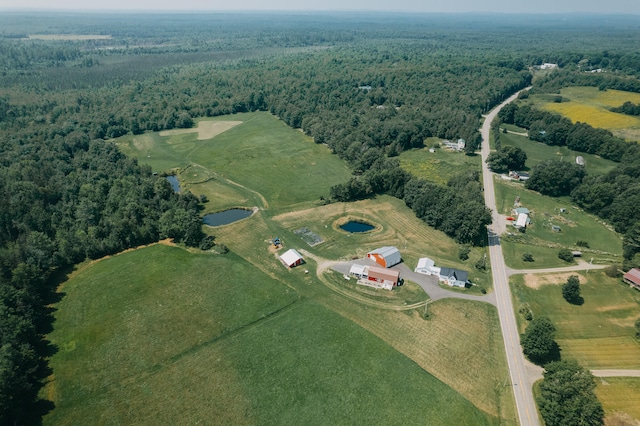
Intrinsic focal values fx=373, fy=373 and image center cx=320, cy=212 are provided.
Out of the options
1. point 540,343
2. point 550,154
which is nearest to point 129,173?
point 540,343

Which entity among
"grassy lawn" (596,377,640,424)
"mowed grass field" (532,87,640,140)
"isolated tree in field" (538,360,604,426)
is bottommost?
"grassy lawn" (596,377,640,424)

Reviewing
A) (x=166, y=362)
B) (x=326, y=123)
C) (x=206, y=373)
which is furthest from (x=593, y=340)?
(x=326, y=123)

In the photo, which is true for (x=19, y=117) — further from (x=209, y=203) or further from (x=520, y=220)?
(x=520, y=220)

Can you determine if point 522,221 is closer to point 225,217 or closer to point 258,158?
point 225,217

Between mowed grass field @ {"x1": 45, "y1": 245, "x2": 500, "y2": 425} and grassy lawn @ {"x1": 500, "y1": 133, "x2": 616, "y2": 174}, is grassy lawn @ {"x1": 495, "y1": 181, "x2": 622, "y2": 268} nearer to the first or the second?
mowed grass field @ {"x1": 45, "y1": 245, "x2": 500, "y2": 425}

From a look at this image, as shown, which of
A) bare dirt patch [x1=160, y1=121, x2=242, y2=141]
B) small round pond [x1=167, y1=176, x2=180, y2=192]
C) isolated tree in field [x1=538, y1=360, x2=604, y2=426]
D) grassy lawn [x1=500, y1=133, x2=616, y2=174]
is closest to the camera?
isolated tree in field [x1=538, y1=360, x2=604, y2=426]

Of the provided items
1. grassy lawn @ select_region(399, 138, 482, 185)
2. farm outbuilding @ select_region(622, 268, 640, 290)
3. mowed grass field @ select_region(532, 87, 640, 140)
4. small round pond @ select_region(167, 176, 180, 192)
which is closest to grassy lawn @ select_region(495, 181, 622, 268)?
farm outbuilding @ select_region(622, 268, 640, 290)

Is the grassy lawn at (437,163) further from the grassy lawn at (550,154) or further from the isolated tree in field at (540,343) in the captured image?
the isolated tree in field at (540,343)

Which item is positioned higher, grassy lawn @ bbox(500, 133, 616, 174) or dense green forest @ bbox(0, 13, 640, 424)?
dense green forest @ bbox(0, 13, 640, 424)
